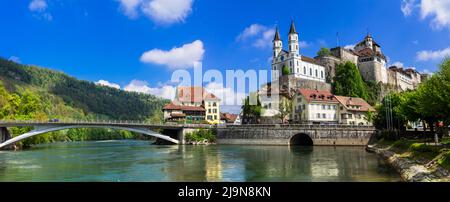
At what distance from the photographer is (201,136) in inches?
3191

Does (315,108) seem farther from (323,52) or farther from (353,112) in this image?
(323,52)

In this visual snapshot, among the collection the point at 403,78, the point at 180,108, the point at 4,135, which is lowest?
the point at 4,135

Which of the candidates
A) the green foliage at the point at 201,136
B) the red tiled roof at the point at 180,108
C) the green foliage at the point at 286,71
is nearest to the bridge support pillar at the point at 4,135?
the green foliage at the point at 201,136

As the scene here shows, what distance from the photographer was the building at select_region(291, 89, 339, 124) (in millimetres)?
81750

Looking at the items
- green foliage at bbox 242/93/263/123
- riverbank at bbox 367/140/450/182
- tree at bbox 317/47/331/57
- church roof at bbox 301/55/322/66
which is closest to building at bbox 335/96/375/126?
green foliage at bbox 242/93/263/123

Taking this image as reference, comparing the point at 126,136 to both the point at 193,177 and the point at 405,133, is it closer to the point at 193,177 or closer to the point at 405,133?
the point at 405,133

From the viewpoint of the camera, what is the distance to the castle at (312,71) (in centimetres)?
9075

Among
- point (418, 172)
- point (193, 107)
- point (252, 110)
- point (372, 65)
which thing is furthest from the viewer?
point (372, 65)

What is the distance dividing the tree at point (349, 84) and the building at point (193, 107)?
35678 mm

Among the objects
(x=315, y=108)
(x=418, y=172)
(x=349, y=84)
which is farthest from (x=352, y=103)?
(x=418, y=172)

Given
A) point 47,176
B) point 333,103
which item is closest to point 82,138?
point 333,103

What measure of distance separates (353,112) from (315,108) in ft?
30.9

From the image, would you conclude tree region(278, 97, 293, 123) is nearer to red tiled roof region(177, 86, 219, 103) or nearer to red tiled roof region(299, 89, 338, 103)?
red tiled roof region(299, 89, 338, 103)

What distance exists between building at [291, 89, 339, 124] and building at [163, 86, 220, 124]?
28.9 metres
